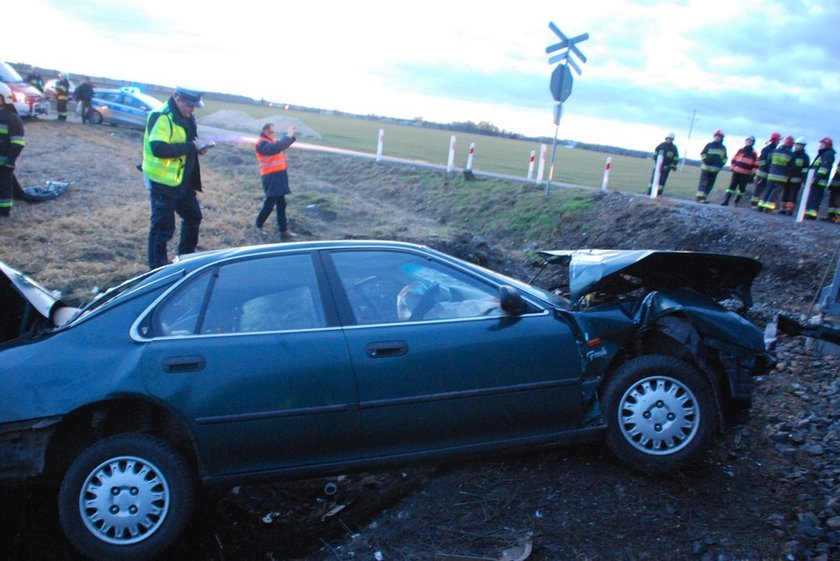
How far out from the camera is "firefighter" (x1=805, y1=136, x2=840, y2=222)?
13.1 m

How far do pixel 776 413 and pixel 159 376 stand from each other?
4.41 m

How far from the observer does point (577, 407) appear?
13.5 ft

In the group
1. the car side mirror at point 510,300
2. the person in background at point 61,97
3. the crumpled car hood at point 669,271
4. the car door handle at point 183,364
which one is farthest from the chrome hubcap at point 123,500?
the person in background at point 61,97

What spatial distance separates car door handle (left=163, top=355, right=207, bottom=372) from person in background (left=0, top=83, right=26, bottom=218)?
860 cm

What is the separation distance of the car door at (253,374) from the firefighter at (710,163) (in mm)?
13292

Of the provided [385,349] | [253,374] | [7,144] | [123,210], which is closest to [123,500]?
[253,374]

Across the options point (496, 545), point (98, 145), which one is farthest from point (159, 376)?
point (98, 145)

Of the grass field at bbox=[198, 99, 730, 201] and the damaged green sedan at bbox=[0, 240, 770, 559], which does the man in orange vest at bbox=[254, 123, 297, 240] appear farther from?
the grass field at bbox=[198, 99, 730, 201]

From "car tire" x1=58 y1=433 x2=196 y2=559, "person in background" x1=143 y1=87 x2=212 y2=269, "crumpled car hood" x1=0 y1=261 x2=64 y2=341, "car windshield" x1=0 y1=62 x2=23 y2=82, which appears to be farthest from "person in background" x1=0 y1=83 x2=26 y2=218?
"car windshield" x1=0 y1=62 x2=23 y2=82

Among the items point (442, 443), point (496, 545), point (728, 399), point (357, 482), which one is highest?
point (728, 399)

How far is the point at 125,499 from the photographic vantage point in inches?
142

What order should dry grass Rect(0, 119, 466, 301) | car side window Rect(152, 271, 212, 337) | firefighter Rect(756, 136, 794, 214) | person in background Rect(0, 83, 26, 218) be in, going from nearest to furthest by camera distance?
car side window Rect(152, 271, 212, 337), dry grass Rect(0, 119, 466, 301), person in background Rect(0, 83, 26, 218), firefighter Rect(756, 136, 794, 214)

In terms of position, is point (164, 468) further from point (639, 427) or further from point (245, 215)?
point (245, 215)

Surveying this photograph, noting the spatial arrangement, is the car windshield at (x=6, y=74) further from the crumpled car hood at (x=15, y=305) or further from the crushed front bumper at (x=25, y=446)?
the crushed front bumper at (x=25, y=446)
